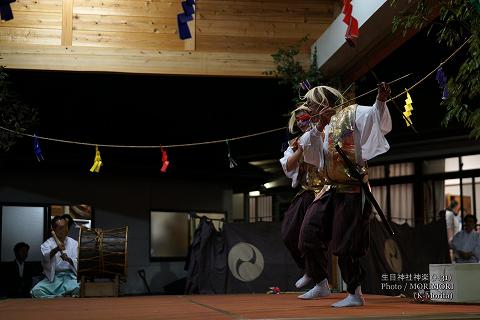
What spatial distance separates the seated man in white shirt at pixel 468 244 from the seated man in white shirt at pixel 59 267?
518 centimetres

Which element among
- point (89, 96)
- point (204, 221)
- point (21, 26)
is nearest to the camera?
point (21, 26)

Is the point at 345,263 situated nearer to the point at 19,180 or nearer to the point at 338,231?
the point at 338,231

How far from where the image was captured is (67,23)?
657 centimetres

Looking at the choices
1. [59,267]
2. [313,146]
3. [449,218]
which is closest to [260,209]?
[449,218]

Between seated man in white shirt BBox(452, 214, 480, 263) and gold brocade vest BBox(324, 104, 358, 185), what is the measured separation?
5.74 m

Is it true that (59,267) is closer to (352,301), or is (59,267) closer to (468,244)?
(352,301)

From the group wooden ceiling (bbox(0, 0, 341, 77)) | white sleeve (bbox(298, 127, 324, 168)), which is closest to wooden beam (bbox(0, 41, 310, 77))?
wooden ceiling (bbox(0, 0, 341, 77))

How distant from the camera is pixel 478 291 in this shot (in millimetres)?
3600

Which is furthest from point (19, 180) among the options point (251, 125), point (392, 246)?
point (392, 246)

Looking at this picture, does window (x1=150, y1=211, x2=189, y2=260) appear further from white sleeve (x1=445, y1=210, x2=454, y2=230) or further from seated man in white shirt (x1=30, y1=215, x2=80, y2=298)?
white sleeve (x1=445, y1=210, x2=454, y2=230)

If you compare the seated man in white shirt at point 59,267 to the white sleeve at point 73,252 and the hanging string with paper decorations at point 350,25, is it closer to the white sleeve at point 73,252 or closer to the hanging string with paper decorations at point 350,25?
the white sleeve at point 73,252

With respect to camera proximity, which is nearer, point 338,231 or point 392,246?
point 338,231

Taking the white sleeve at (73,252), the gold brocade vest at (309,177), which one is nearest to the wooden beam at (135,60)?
the white sleeve at (73,252)

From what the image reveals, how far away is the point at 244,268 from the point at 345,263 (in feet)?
13.4
